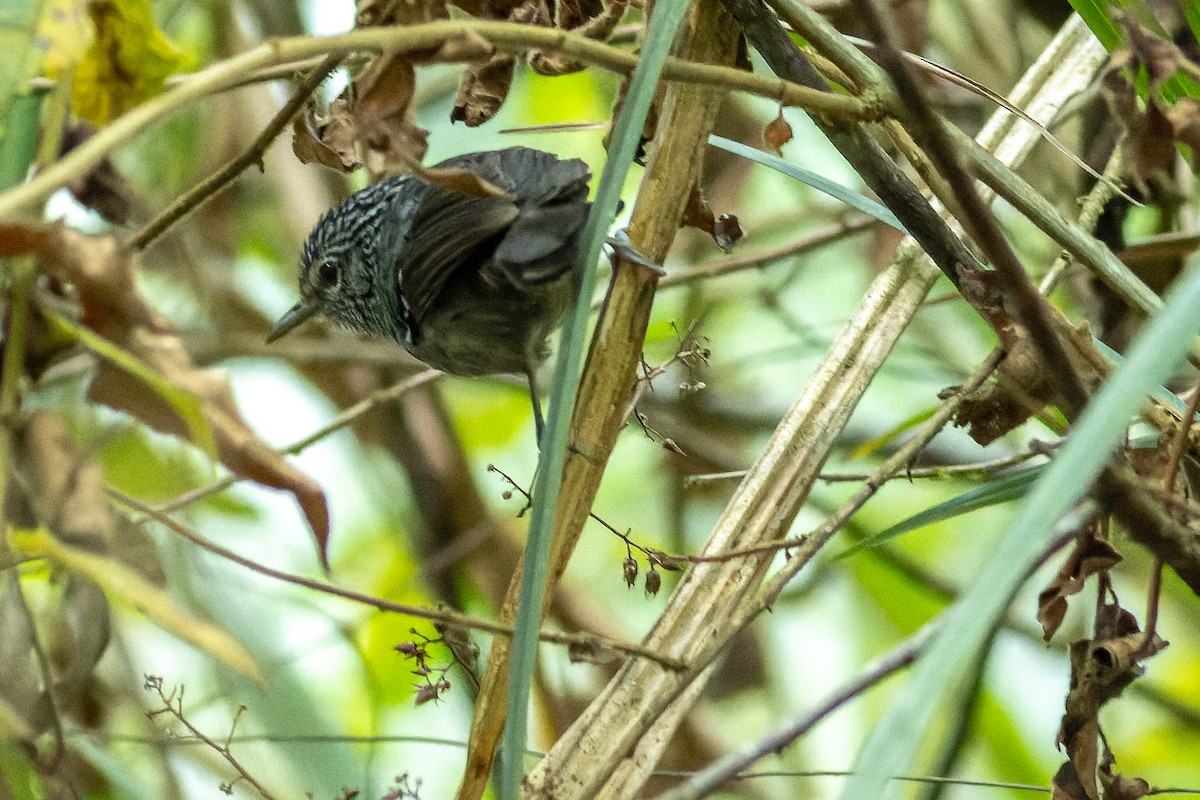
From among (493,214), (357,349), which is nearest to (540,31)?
(493,214)

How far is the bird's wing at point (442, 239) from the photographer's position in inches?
79.0

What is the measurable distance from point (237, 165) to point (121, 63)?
0.59ft

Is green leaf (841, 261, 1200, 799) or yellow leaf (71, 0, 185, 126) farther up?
yellow leaf (71, 0, 185, 126)

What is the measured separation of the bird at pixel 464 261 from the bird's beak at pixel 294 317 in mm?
70

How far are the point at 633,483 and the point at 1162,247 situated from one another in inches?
94.2

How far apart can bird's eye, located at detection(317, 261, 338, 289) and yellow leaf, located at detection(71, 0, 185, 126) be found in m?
1.18

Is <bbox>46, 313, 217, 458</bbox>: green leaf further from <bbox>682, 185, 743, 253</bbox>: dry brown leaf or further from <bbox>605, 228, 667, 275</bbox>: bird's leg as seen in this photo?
<bbox>682, 185, 743, 253</bbox>: dry brown leaf

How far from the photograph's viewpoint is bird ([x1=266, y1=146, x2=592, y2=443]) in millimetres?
1977

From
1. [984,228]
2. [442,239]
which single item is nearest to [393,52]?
[984,228]

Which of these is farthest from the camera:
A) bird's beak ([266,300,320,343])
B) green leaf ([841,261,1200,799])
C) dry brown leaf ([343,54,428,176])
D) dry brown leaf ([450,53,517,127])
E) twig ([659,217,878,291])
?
bird's beak ([266,300,320,343])

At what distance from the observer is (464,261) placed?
2.14 m

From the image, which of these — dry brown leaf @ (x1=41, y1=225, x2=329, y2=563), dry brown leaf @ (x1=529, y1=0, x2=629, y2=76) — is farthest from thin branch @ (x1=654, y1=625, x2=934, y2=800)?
dry brown leaf @ (x1=529, y1=0, x2=629, y2=76)

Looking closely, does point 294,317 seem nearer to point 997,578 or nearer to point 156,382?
point 156,382

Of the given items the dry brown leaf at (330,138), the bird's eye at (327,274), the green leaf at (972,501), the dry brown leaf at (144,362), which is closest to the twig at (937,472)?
the green leaf at (972,501)
